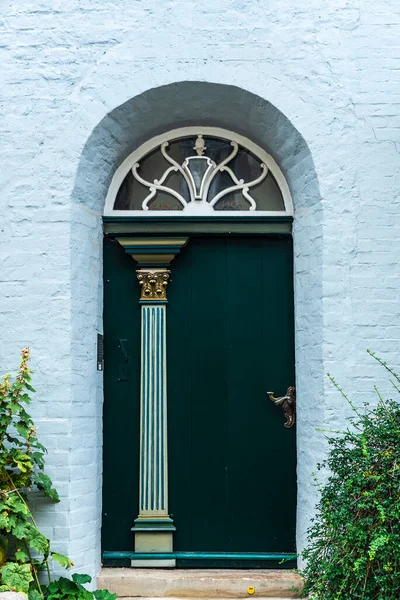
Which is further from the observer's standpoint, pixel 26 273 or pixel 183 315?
pixel 183 315

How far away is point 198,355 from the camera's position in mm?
4930

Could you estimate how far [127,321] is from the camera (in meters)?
4.98

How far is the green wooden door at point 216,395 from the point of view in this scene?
15.9ft

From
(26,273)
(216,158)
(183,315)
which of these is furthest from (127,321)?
(216,158)

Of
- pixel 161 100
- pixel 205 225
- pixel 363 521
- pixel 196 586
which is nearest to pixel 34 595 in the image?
pixel 196 586

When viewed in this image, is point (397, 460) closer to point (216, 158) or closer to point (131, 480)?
point (131, 480)

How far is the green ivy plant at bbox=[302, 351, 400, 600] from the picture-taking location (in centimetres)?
354

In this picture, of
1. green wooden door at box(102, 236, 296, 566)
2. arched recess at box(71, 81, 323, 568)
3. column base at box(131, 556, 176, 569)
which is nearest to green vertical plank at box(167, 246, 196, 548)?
green wooden door at box(102, 236, 296, 566)

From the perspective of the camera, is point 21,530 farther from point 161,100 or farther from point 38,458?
point 161,100

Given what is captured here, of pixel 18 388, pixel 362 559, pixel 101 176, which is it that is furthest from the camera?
pixel 101 176

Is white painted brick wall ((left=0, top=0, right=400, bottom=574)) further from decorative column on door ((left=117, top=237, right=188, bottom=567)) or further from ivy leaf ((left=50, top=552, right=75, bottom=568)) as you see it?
decorative column on door ((left=117, top=237, right=188, bottom=567))

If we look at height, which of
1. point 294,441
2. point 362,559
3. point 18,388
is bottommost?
point 362,559

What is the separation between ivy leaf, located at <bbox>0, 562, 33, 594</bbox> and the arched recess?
72cm

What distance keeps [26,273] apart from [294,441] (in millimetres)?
1988
